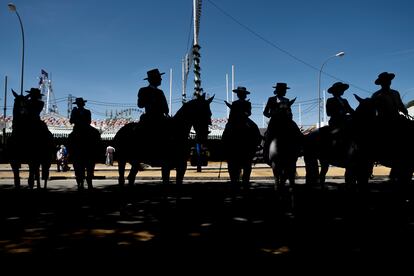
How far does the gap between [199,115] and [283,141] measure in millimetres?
1973

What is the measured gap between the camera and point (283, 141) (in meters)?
6.98

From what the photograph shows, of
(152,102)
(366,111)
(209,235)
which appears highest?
(152,102)

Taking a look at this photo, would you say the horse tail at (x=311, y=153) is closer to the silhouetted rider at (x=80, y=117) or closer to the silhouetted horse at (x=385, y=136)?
the silhouetted horse at (x=385, y=136)

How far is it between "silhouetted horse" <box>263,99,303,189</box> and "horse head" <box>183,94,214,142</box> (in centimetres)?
151

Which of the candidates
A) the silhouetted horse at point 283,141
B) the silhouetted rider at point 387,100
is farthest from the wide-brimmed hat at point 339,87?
the silhouetted horse at point 283,141

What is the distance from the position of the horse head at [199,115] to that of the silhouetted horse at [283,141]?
4.95ft

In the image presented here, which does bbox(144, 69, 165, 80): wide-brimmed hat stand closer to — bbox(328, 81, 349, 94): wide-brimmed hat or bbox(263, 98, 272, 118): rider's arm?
bbox(263, 98, 272, 118): rider's arm

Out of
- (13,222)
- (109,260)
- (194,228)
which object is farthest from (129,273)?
(13,222)

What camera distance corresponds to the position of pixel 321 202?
310 inches

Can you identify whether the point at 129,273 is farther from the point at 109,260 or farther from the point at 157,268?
the point at 109,260

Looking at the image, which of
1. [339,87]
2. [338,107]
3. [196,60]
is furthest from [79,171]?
[196,60]

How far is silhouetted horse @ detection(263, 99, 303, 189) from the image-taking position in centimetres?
692

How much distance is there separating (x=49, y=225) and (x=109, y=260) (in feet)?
7.99

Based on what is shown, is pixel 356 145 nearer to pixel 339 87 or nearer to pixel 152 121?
pixel 339 87
